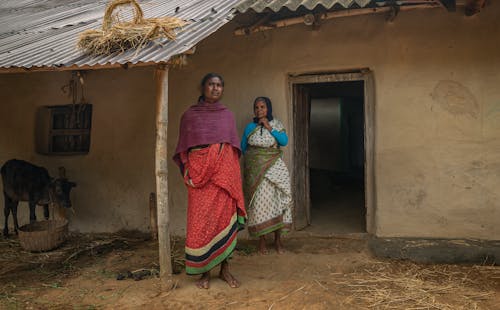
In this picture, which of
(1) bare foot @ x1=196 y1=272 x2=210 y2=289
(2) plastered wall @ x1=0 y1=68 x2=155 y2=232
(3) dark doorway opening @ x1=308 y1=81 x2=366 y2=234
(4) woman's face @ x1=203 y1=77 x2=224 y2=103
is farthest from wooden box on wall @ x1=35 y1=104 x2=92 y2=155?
(3) dark doorway opening @ x1=308 y1=81 x2=366 y2=234

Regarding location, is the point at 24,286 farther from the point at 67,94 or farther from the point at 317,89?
the point at 317,89

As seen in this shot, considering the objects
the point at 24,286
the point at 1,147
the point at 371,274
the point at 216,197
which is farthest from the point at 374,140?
the point at 1,147

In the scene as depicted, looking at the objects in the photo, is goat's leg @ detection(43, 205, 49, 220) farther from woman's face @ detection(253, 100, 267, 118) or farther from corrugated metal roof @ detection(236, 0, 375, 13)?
corrugated metal roof @ detection(236, 0, 375, 13)

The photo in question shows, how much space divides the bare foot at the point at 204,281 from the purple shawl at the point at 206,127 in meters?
1.17

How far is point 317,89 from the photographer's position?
29.5 ft

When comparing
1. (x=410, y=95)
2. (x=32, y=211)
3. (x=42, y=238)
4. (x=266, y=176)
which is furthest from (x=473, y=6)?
(x=32, y=211)

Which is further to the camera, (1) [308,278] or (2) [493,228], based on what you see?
(2) [493,228]

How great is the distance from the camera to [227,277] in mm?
4102

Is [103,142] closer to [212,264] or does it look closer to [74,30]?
[74,30]

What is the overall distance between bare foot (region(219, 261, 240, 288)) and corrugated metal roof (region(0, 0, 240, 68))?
1984mm

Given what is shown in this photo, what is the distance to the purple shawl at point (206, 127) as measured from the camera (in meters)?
3.95

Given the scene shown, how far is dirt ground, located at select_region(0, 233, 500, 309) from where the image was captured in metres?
3.70

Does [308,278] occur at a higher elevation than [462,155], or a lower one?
lower

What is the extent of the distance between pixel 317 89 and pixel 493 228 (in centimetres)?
502
